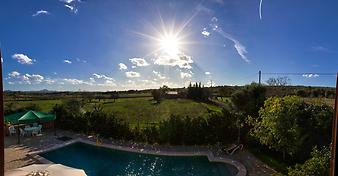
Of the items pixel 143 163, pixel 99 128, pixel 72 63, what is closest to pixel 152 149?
pixel 143 163

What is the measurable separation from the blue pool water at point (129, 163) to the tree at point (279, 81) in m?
27.0

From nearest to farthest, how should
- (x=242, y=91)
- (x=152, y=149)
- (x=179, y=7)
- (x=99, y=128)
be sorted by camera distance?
(x=179, y=7) → (x=152, y=149) → (x=99, y=128) → (x=242, y=91)

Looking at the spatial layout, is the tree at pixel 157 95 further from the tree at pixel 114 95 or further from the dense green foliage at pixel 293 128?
the dense green foliage at pixel 293 128

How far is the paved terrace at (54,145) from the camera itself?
1034cm

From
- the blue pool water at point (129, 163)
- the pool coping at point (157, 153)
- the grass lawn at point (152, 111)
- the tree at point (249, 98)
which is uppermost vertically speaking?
the tree at point (249, 98)

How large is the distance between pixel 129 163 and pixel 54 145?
426 cm

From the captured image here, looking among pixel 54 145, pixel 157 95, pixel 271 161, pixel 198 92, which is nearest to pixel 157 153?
pixel 271 161

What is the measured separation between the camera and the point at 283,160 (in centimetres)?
1088

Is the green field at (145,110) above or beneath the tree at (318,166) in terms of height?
beneath

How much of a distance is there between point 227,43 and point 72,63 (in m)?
9.58

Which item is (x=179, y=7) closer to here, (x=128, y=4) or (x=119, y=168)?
(x=128, y=4)

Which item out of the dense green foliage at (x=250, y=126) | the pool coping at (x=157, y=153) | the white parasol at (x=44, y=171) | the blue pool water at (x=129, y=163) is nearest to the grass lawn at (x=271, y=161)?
the dense green foliage at (x=250, y=126)

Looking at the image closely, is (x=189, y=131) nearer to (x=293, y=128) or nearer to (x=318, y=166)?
(x=293, y=128)

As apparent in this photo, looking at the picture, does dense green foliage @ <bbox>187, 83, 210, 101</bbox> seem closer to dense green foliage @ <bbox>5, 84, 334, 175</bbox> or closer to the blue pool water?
dense green foliage @ <bbox>5, 84, 334, 175</bbox>
